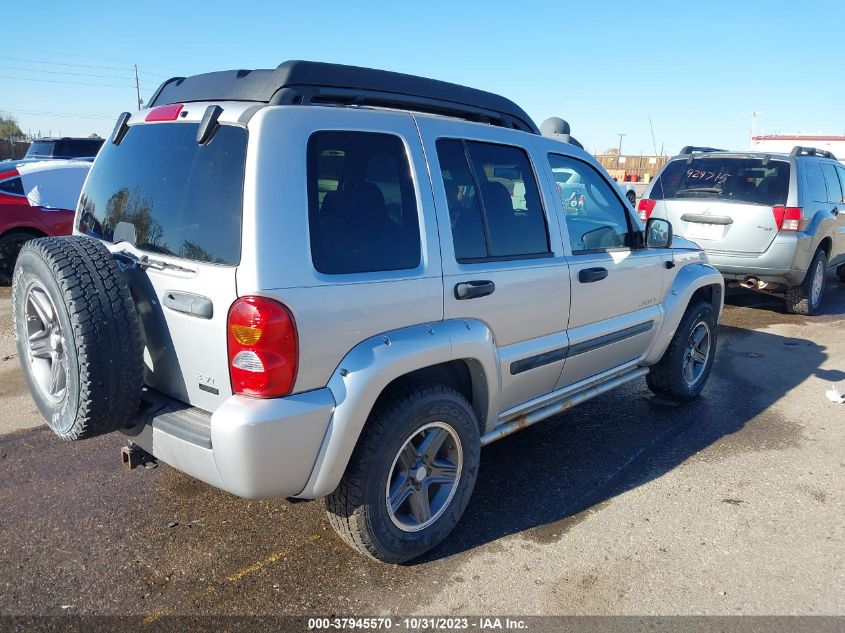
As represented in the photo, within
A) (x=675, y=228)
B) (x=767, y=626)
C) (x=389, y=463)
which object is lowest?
(x=767, y=626)

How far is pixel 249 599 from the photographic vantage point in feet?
9.00

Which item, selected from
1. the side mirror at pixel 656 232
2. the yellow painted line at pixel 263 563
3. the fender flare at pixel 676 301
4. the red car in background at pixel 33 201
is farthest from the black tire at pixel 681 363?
the red car in background at pixel 33 201

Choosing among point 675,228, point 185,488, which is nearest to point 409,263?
point 185,488

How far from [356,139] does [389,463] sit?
1.36 meters

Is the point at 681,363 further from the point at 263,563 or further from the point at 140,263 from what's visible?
the point at 140,263

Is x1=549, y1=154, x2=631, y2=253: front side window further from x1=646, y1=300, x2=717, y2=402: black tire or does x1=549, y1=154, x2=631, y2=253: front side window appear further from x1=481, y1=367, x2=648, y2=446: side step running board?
x1=646, y1=300, x2=717, y2=402: black tire

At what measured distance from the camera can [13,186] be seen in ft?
29.0

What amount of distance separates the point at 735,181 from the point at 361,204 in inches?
252

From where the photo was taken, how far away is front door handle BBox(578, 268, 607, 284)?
3.69 meters

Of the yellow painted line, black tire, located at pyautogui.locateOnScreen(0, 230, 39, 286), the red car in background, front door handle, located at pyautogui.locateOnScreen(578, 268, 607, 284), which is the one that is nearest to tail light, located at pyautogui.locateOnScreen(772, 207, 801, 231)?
front door handle, located at pyautogui.locateOnScreen(578, 268, 607, 284)

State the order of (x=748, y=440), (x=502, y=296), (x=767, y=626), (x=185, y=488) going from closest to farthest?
(x=767, y=626), (x=502, y=296), (x=185, y=488), (x=748, y=440)

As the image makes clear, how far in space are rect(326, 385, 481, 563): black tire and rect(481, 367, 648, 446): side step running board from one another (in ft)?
1.29

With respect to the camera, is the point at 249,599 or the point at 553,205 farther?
the point at 553,205

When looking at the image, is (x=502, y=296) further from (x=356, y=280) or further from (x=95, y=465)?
(x=95, y=465)
